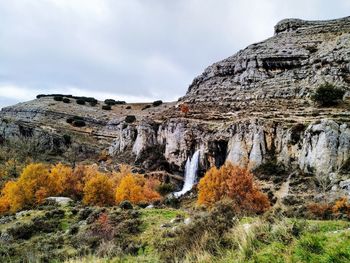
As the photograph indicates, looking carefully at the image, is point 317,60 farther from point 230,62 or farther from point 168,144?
point 168,144

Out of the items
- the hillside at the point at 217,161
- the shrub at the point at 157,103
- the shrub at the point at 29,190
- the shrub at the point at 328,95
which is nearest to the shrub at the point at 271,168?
the hillside at the point at 217,161

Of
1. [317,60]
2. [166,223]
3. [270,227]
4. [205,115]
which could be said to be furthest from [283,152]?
[270,227]

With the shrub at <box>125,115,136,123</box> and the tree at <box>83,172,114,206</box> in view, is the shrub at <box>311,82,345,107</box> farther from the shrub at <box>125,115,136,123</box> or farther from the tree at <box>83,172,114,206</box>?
the shrub at <box>125,115,136,123</box>

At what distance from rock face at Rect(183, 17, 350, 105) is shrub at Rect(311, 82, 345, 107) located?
5845 millimetres

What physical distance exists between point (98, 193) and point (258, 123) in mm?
28990

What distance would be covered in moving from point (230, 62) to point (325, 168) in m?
52.2

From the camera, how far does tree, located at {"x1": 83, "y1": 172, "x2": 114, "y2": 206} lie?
47031mm

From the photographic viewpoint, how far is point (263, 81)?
8138 cm

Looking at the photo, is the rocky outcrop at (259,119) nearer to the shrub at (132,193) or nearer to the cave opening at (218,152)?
the cave opening at (218,152)

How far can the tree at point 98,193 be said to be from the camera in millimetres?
47031

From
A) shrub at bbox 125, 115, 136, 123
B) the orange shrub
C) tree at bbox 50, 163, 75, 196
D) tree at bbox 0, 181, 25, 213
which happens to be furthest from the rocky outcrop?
tree at bbox 0, 181, 25, 213

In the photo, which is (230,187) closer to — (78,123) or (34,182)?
(34,182)

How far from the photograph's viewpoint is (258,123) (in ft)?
200

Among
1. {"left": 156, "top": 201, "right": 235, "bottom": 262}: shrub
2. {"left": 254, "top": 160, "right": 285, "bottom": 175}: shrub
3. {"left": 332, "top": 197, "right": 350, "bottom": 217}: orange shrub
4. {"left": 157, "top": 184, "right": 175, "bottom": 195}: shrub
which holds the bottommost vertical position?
{"left": 157, "top": 184, "right": 175, "bottom": 195}: shrub
